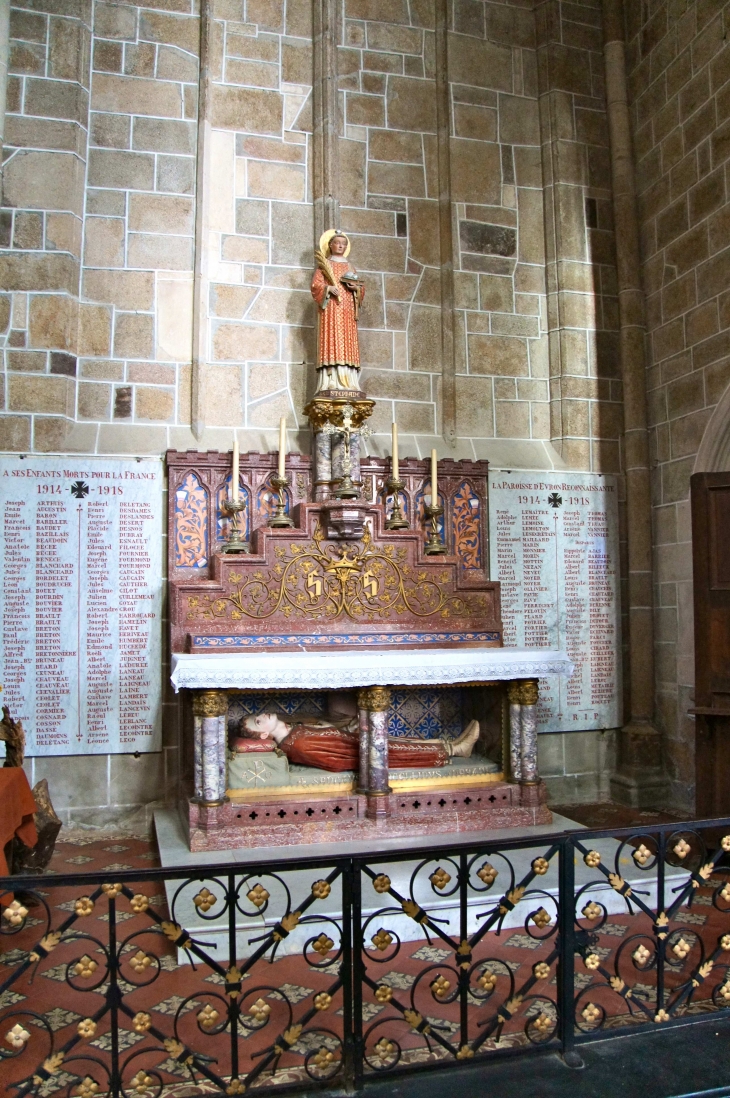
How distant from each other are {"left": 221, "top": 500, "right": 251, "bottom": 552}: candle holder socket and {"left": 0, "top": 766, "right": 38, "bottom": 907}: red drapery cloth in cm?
183

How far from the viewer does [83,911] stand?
222 cm

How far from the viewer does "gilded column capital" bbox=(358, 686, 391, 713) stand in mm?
4816

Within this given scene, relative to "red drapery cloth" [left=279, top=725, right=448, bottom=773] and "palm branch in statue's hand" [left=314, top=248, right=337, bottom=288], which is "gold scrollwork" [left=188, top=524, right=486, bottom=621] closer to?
"red drapery cloth" [left=279, top=725, right=448, bottom=773]

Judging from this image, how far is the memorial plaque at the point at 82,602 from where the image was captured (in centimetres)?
565

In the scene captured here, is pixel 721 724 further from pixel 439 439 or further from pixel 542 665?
pixel 439 439

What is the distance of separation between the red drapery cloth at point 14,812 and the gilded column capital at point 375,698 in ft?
6.04

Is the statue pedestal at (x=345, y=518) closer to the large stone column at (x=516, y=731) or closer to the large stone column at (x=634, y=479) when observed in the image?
the large stone column at (x=516, y=731)

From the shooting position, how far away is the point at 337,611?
5555 millimetres

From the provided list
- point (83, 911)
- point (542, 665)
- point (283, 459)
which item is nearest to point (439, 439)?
point (283, 459)

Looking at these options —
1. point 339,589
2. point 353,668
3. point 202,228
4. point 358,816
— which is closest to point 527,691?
point 353,668

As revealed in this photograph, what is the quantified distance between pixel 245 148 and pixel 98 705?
430 centimetres

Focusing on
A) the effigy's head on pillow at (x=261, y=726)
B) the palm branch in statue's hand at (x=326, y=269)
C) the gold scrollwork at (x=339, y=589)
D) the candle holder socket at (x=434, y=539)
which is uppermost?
the palm branch in statue's hand at (x=326, y=269)

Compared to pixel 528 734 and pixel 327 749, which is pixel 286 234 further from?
pixel 528 734

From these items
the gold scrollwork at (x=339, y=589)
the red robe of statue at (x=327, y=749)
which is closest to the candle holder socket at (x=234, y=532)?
the gold scrollwork at (x=339, y=589)
